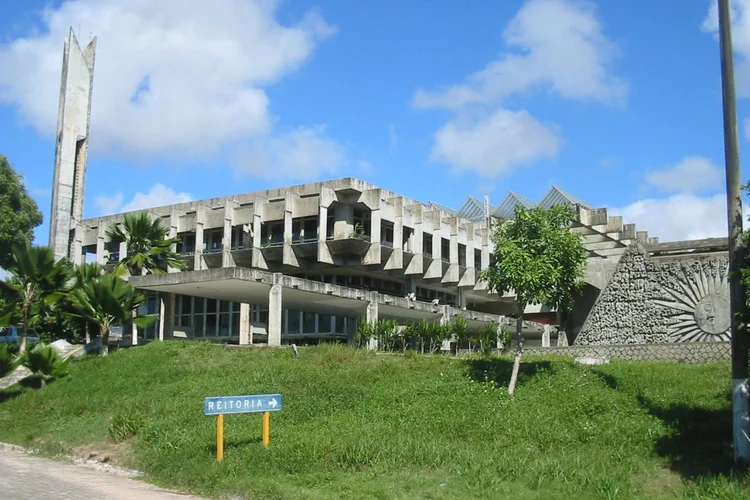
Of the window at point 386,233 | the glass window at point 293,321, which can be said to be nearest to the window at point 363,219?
the window at point 386,233

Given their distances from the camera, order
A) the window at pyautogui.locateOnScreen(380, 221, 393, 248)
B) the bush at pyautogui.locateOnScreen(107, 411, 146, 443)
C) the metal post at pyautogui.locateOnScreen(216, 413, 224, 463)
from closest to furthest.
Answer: the metal post at pyautogui.locateOnScreen(216, 413, 224, 463), the bush at pyautogui.locateOnScreen(107, 411, 146, 443), the window at pyautogui.locateOnScreen(380, 221, 393, 248)

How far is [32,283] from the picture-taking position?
28859 millimetres

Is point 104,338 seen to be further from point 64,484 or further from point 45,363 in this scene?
point 64,484

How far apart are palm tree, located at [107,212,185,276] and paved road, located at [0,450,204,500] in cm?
1791

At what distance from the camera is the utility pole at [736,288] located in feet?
43.6

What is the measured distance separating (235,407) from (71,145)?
1571 inches

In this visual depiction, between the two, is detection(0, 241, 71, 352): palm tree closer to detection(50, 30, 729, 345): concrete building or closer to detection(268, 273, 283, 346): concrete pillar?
detection(50, 30, 729, 345): concrete building

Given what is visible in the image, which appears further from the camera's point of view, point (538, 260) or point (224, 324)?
point (224, 324)

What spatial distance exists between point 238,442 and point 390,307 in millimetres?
20900

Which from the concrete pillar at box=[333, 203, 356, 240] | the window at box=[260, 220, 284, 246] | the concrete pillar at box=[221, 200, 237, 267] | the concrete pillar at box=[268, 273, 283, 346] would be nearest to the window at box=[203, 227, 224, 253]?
the concrete pillar at box=[221, 200, 237, 267]

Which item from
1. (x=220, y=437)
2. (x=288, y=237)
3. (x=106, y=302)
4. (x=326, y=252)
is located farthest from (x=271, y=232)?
(x=220, y=437)

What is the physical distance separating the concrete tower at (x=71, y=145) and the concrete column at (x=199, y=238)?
9.99 m

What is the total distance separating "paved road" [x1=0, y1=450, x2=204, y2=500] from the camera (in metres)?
12.9


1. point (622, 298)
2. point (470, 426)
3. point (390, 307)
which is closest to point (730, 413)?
point (470, 426)
